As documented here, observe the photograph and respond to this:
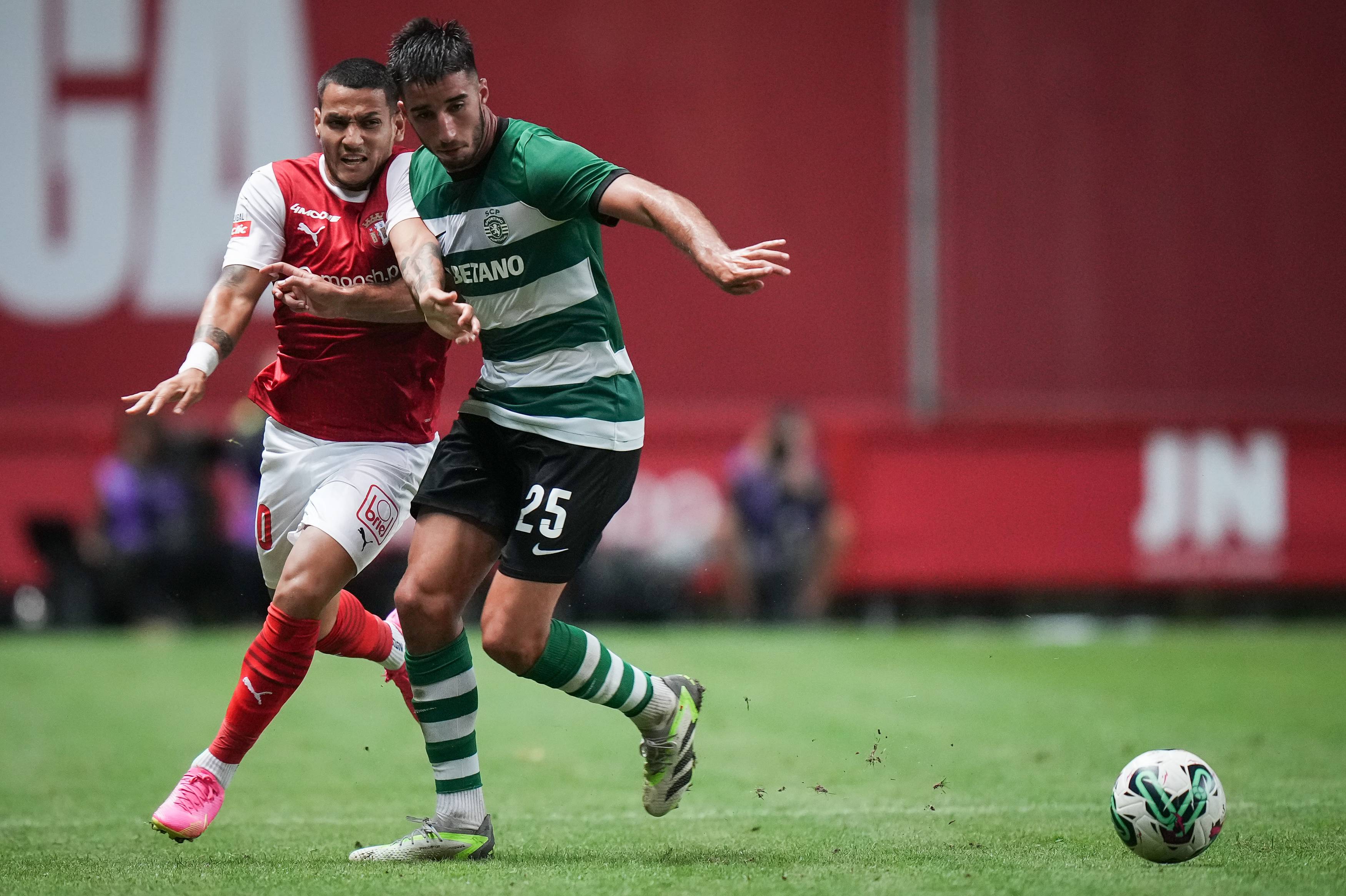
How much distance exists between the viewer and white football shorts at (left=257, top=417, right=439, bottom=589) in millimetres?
5469

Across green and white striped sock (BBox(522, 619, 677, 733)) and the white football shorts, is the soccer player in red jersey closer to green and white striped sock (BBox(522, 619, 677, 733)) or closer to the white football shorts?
the white football shorts

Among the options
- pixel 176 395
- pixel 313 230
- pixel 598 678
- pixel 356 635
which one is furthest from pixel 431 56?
pixel 356 635

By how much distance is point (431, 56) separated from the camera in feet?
16.3

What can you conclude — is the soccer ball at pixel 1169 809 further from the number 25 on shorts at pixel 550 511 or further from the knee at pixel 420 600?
the knee at pixel 420 600

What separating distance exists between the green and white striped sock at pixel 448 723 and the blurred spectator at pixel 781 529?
8925 mm

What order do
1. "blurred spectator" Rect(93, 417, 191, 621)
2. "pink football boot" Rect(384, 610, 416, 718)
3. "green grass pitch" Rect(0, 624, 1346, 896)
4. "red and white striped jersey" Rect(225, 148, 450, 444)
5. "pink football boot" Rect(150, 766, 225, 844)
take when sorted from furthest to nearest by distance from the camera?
"blurred spectator" Rect(93, 417, 191, 621) < "pink football boot" Rect(384, 610, 416, 718) < "red and white striped jersey" Rect(225, 148, 450, 444) < "pink football boot" Rect(150, 766, 225, 844) < "green grass pitch" Rect(0, 624, 1346, 896)

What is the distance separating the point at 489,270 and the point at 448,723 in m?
1.48

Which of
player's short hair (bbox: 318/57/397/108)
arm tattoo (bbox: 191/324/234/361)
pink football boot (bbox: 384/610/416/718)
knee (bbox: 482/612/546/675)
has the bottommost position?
pink football boot (bbox: 384/610/416/718)

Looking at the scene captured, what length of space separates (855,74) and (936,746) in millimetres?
10157

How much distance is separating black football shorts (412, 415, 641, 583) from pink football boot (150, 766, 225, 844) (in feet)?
3.73

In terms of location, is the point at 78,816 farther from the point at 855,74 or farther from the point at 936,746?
the point at 855,74

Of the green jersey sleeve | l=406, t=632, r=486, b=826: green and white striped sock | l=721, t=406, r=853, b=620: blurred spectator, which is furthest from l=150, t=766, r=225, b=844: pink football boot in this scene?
l=721, t=406, r=853, b=620: blurred spectator

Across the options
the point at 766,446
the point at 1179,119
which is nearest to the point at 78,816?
the point at 766,446

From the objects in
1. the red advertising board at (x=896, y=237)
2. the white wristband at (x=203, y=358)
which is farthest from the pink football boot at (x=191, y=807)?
the red advertising board at (x=896, y=237)
